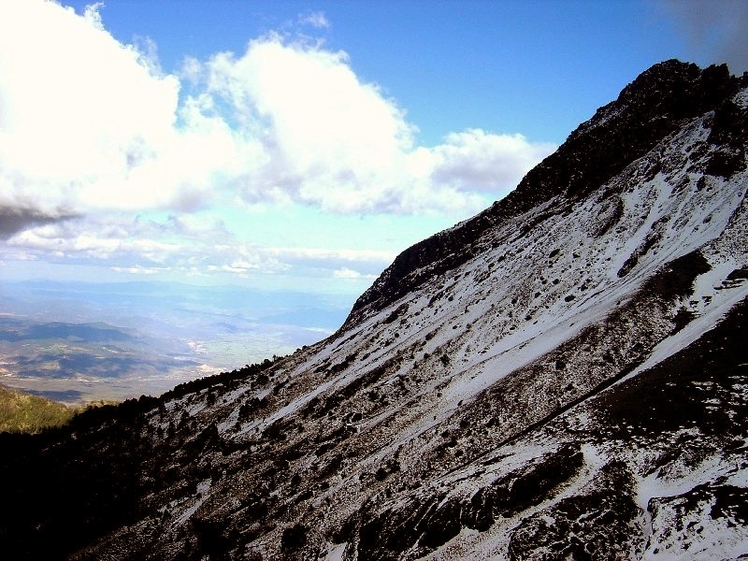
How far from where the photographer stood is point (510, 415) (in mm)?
41656

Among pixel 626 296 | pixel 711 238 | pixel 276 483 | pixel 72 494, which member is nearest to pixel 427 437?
pixel 276 483

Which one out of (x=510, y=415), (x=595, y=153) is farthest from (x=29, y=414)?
(x=595, y=153)

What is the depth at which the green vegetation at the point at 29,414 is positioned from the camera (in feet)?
371

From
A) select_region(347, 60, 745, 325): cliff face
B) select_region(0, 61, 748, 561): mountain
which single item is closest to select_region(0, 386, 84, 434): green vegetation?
select_region(0, 61, 748, 561): mountain

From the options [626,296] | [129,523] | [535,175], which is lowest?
[129,523]

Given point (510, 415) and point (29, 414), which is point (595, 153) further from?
point (29, 414)

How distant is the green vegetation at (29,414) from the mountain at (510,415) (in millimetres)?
28385

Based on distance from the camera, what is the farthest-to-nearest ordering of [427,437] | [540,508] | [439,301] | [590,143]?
[590,143]
[439,301]
[427,437]
[540,508]

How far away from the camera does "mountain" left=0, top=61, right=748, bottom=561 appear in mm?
28734

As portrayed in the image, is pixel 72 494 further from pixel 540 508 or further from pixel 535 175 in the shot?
pixel 535 175

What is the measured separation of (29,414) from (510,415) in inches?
5352

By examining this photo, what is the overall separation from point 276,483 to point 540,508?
28.8 meters

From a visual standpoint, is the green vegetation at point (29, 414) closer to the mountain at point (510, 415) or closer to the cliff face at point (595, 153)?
the mountain at point (510, 415)

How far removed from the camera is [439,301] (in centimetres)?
7969
